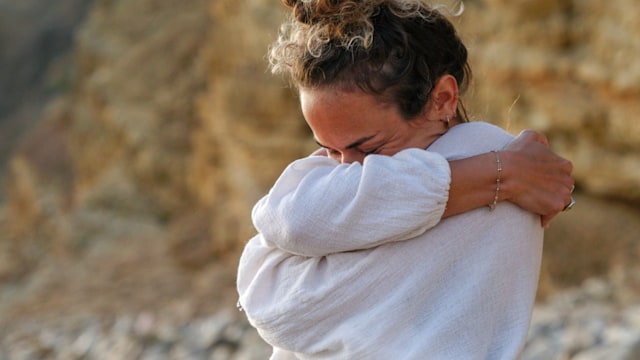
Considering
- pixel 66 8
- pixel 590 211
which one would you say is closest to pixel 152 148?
pixel 590 211

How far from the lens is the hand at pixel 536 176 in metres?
1.86

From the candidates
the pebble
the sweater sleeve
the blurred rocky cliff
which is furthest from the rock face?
the sweater sleeve

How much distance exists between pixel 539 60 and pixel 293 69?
5.18 meters

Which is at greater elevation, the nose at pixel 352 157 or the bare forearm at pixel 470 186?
the nose at pixel 352 157

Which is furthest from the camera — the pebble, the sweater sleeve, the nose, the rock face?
the rock face

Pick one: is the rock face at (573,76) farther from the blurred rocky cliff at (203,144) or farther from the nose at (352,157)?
the nose at (352,157)

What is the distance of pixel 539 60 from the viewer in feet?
22.4

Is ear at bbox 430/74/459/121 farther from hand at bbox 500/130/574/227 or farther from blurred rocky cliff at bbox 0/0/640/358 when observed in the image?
blurred rocky cliff at bbox 0/0/640/358

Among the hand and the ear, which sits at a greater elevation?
the ear

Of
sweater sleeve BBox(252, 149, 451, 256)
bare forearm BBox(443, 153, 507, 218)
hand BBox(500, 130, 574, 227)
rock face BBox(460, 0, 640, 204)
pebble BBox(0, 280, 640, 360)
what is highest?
sweater sleeve BBox(252, 149, 451, 256)

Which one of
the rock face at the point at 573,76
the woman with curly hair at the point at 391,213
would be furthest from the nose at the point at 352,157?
the rock face at the point at 573,76

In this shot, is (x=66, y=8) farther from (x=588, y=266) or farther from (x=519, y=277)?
(x=519, y=277)

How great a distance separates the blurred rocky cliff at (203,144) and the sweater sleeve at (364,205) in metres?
0.58

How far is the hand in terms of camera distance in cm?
186
